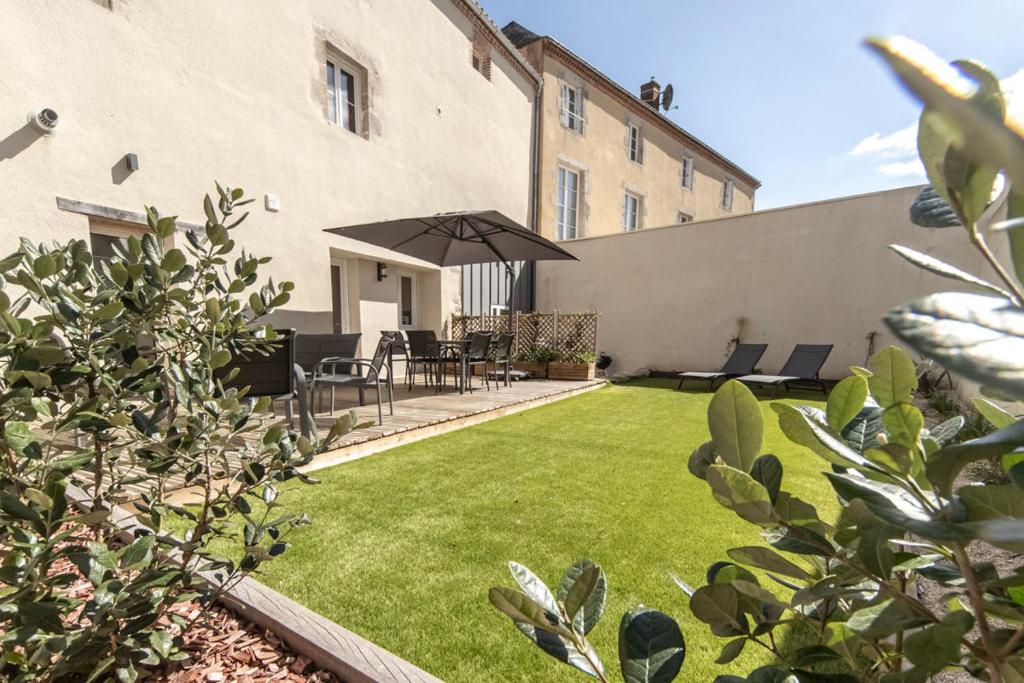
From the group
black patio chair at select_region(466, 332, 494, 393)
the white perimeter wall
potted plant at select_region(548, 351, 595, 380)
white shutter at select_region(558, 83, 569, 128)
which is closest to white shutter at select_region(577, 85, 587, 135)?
white shutter at select_region(558, 83, 569, 128)

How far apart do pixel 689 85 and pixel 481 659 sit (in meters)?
20.4

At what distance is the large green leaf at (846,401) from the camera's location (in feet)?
1.54

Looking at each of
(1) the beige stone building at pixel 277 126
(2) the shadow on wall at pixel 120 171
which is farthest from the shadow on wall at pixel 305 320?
(2) the shadow on wall at pixel 120 171

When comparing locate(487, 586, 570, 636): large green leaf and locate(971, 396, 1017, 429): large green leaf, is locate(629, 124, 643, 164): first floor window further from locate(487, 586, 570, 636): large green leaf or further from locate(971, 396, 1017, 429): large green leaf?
locate(487, 586, 570, 636): large green leaf

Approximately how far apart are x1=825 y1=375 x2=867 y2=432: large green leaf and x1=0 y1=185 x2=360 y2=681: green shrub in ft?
2.98

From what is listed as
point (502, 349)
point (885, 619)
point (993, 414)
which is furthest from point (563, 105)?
point (885, 619)

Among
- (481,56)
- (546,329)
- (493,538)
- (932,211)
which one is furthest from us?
(481,56)

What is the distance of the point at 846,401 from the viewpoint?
1.58ft

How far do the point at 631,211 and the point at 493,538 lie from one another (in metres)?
14.9

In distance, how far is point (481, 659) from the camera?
1.46 metres

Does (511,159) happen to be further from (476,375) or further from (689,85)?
(689,85)

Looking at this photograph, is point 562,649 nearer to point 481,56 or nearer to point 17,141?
point 17,141

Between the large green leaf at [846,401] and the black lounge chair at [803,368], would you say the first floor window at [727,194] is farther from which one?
the large green leaf at [846,401]

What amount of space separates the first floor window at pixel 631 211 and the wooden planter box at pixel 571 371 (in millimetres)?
7848
